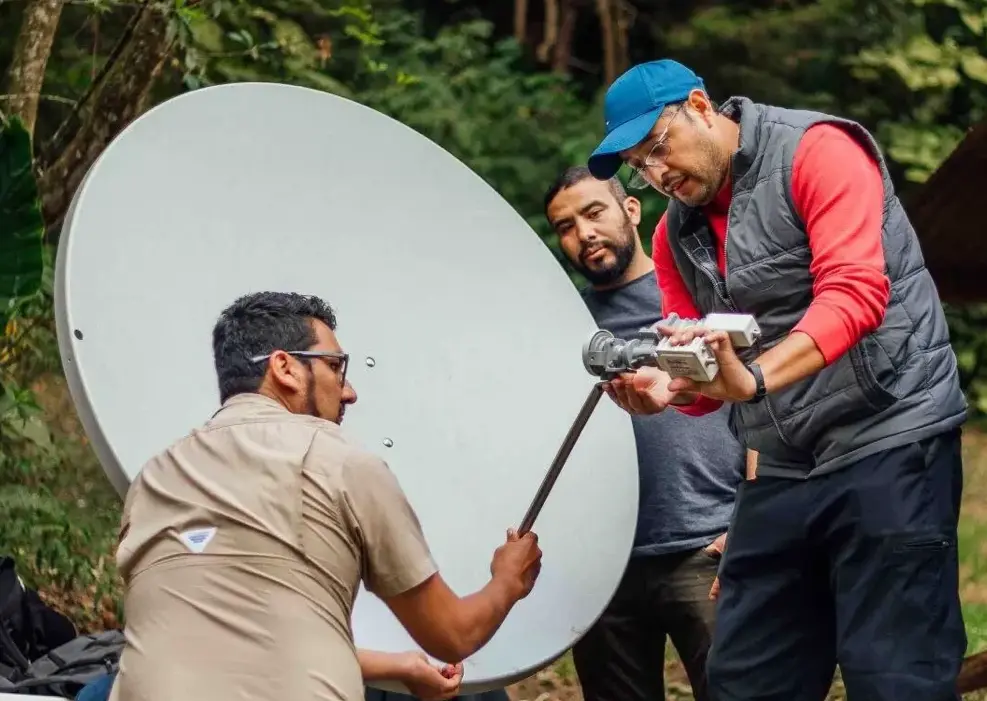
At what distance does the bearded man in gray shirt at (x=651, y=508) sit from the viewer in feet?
11.3

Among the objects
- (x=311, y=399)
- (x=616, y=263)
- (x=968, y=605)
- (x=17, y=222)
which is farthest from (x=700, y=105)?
(x=968, y=605)

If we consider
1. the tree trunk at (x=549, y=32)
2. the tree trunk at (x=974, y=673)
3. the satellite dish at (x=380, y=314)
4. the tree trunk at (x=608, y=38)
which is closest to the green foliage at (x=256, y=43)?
the satellite dish at (x=380, y=314)

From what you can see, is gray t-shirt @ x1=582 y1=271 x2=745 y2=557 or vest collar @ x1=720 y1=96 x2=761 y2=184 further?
gray t-shirt @ x1=582 y1=271 x2=745 y2=557

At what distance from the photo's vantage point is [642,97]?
8.63 feet

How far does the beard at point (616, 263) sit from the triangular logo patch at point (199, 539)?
1691 millimetres

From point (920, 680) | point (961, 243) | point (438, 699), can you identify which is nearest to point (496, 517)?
point (438, 699)

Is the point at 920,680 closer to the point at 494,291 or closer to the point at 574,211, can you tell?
the point at 494,291

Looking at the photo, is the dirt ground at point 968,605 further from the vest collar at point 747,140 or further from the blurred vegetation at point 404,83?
the vest collar at point 747,140

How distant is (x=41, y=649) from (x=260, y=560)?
5.52 ft

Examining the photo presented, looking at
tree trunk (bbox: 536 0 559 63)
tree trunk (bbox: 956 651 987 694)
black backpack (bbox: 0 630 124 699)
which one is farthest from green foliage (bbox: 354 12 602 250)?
black backpack (bbox: 0 630 124 699)

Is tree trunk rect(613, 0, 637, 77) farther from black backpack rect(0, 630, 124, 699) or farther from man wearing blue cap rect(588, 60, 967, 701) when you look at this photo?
man wearing blue cap rect(588, 60, 967, 701)

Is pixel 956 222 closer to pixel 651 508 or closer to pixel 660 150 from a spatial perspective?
pixel 651 508

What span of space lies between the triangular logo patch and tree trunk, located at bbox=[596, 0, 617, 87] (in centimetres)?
688

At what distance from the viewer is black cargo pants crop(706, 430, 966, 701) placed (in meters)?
2.52
